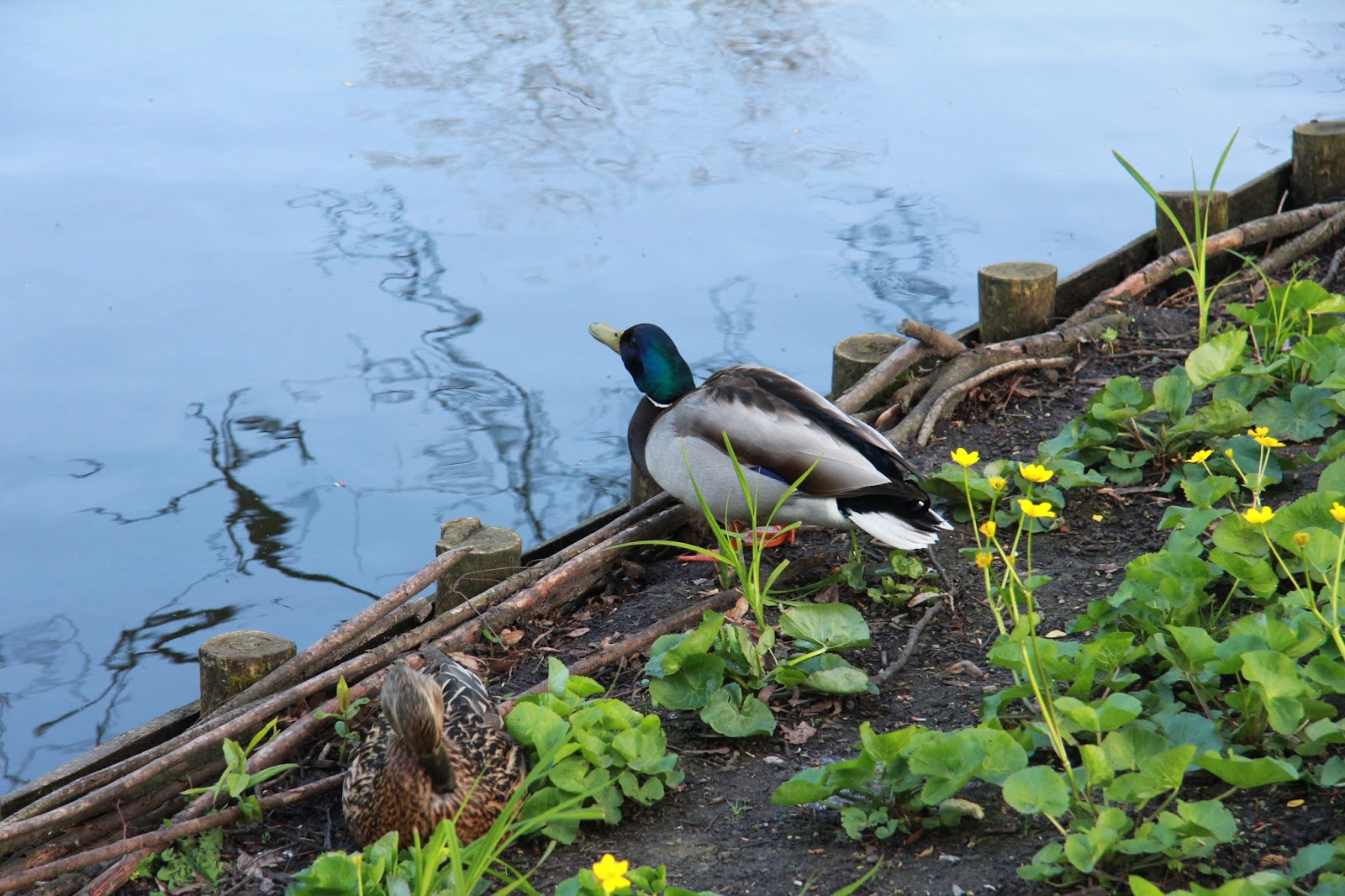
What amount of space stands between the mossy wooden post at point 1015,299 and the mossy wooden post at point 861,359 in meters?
0.37

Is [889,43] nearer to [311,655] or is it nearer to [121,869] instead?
[311,655]

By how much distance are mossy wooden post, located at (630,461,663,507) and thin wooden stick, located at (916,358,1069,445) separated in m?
0.82

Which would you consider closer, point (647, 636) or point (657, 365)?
point (647, 636)

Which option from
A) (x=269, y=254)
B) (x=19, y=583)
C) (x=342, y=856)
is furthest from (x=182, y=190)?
(x=342, y=856)

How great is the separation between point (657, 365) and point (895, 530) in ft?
3.20

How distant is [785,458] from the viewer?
3.29 m

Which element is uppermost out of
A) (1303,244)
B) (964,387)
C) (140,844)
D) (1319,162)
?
(1319,162)

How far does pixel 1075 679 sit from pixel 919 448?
1.64m

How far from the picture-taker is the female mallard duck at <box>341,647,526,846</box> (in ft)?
7.82

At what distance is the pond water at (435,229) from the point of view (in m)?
4.70

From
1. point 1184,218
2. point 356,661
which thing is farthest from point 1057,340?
point 356,661

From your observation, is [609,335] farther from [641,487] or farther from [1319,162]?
[1319,162]

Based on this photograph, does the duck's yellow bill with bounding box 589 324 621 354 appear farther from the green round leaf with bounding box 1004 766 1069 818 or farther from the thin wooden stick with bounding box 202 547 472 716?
the green round leaf with bounding box 1004 766 1069 818

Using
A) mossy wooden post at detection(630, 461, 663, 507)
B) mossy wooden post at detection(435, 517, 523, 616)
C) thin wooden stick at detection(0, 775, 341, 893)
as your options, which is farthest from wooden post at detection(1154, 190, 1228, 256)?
thin wooden stick at detection(0, 775, 341, 893)
